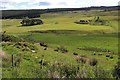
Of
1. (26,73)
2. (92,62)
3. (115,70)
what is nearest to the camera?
(26,73)

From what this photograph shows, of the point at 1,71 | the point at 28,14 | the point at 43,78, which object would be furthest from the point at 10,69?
the point at 28,14

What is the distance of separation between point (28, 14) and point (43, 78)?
146079 mm

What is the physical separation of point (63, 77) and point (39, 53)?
10159 mm

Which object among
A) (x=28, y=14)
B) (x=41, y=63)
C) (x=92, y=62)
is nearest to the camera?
(x=41, y=63)

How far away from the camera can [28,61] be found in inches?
910

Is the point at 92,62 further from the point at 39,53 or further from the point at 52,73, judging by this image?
the point at 52,73

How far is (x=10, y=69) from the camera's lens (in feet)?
63.3

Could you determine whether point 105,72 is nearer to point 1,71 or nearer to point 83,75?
point 83,75

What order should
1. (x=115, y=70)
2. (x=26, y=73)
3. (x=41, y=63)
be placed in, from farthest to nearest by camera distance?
(x=41, y=63) < (x=115, y=70) < (x=26, y=73)

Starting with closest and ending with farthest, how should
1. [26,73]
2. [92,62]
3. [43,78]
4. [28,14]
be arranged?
[43,78]
[26,73]
[92,62]
[28,14]

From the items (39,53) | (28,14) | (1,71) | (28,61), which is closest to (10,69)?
(1,71)

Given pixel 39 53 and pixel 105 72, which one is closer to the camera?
pixel 105 72

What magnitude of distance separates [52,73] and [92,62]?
358 inches

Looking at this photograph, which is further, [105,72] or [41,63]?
[41,63]
